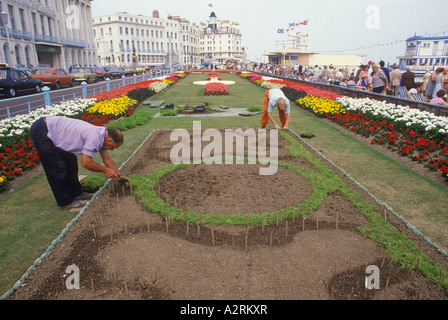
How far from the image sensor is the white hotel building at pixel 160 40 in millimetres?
94125

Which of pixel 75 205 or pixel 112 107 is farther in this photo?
pixel 112 107

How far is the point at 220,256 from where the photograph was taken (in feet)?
11.7

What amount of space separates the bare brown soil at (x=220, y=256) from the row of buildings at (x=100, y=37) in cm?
2961

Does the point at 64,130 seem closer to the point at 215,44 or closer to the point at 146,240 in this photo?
the point at 146,240

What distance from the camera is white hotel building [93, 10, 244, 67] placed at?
9412cm

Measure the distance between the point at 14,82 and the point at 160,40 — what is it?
9799 centimetres

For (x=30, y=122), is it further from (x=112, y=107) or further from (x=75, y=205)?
(x=75, y=205)

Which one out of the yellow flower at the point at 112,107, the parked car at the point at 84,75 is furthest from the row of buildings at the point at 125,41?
the yellow flower at the point at 112,107

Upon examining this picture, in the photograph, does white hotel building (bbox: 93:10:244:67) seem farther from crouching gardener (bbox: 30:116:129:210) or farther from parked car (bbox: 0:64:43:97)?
crouching gardener (bbox: 30:116:129:210)

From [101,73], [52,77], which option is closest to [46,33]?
[101,73]

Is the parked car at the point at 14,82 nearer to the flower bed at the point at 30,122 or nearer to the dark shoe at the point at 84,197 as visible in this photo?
the flower bed at the point at 30,122

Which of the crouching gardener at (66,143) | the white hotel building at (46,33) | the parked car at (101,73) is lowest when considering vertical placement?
the crouching gardener at (66,143)
